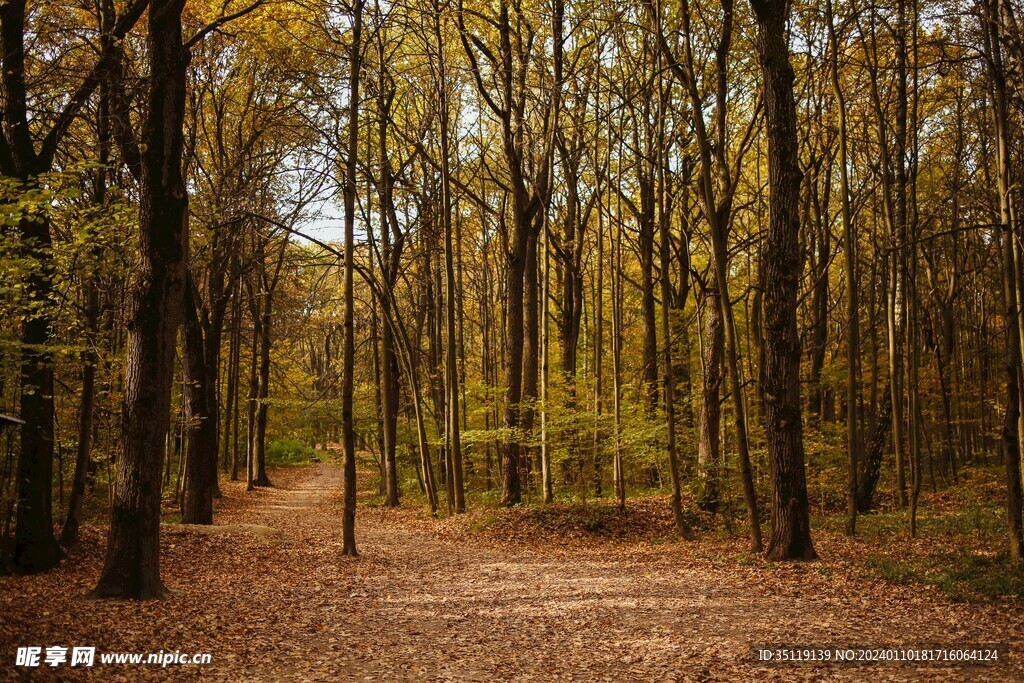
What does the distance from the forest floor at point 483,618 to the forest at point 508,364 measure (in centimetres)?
6

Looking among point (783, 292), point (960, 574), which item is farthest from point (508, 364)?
point (960, 574)

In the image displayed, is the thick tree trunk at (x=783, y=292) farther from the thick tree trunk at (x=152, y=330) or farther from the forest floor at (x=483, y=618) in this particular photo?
the thick tree trunk at (x=152, y=330)

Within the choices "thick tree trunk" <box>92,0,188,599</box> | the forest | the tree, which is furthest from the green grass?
"thick tree trunk" <box>92,0,188,599</box>

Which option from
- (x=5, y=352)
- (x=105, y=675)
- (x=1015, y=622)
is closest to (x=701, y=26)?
(x=1015, y=622)

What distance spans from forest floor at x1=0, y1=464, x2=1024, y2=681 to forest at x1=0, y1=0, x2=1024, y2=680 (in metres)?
0.06

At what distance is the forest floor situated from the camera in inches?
228

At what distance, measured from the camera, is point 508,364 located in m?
16.7

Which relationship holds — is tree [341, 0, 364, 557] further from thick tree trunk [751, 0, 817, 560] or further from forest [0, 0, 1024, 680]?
thick tree trunk [751, 0, 817, 560]

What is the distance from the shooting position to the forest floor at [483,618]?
228 inches

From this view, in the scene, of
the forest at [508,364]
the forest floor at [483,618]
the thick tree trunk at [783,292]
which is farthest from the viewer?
the thick tree trunk at [783,292]

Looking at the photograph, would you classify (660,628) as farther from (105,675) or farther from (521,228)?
(521,228)

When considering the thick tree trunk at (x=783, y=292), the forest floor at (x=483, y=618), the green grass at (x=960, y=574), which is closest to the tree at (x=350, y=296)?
the forest floor at (x=483, y=618)

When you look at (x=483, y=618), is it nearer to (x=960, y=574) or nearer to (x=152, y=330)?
(x=152, y=330)

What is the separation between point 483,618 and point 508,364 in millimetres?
9167
